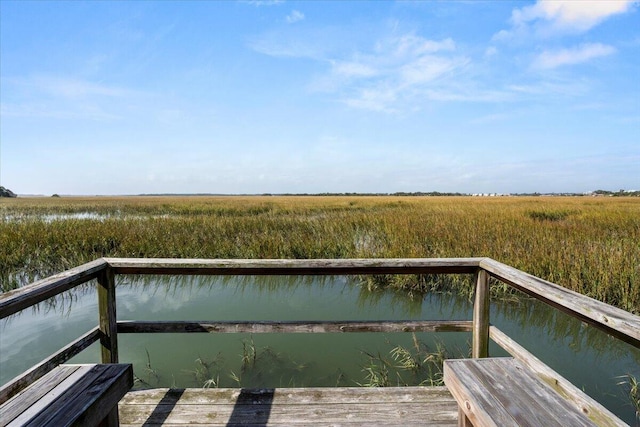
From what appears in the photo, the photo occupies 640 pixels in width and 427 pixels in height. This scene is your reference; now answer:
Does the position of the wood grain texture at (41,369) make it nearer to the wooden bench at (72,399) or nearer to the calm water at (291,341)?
the wooden bench at (72,399)

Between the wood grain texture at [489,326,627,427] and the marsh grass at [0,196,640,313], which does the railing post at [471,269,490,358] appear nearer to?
the wood grain texture at [489,326,627,427]

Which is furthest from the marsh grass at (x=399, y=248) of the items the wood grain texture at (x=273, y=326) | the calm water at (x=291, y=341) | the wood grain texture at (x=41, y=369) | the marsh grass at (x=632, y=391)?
the wood grain texture at (x=41, y=369)

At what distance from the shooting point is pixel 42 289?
172 centimetres

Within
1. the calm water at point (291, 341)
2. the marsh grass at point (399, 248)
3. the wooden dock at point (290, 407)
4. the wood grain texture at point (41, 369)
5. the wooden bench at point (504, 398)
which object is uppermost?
the wooden bench at point (504, 398)

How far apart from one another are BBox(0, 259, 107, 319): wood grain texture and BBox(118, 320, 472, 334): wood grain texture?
53 centimetres

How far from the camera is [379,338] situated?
4.32m

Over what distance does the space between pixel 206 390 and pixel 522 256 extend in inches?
247

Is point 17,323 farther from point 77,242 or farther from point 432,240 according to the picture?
point 432,240

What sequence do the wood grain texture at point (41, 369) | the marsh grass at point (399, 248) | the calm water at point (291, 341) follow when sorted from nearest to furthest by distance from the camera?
the wood grain texture at point (41, 369), the calm water at point (291, 341), the marsh grass at point (399, 248)

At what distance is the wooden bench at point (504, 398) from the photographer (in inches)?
48.1

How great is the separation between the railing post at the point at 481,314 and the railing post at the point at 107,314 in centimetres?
264

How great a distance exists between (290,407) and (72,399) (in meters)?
1.34

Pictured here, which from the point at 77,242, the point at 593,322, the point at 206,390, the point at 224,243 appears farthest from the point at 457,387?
the point at 77,242

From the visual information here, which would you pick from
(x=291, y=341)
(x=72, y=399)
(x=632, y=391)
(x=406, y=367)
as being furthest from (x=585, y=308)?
(x=291, y=341)
